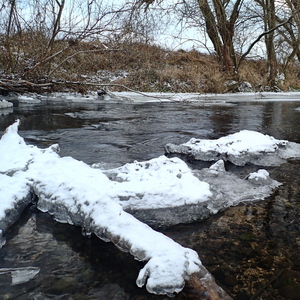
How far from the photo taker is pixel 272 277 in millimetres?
1317

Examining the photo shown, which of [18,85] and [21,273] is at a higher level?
[18,85]

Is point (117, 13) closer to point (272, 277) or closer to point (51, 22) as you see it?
point (51, 22)

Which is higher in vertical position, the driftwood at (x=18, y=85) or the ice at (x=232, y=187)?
the driftwood at (x=18, y=85)

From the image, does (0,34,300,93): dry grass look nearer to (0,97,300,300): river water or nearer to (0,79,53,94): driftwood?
(0,79,53,94): driftwood

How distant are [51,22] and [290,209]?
3.70m

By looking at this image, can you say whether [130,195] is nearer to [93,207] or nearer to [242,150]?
[93,207]

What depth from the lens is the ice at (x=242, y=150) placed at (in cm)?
304

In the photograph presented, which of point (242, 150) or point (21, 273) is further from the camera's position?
point (242, 150)

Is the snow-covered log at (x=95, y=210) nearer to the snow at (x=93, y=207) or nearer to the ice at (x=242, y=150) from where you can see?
the snow at (x=93, y=207)

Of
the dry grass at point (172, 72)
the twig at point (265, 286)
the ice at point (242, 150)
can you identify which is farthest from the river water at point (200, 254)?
the dry grass at point (172, 72)

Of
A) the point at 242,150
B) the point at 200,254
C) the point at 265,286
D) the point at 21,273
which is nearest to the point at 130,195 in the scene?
the point at 200,254

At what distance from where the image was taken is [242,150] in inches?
122

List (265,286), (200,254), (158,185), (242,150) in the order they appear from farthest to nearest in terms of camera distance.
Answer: (242,150) → (158,185) → (200,254) → (265,286)

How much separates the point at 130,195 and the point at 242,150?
5.38 feet
